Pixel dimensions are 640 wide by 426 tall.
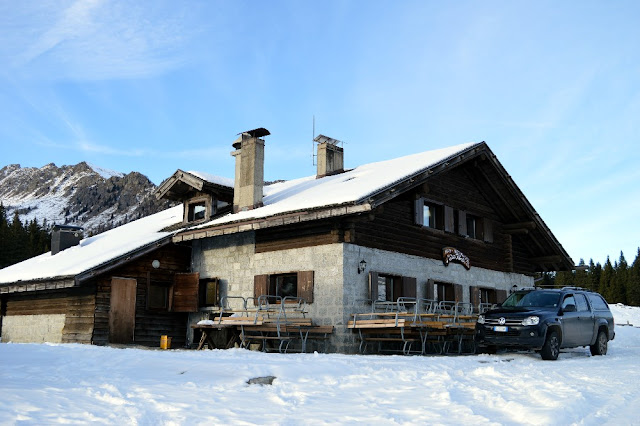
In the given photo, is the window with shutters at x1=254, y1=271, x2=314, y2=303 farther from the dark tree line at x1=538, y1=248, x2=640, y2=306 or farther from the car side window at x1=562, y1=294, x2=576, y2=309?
the dark tree line at x1=538, y1=248, x2=640, y2=306

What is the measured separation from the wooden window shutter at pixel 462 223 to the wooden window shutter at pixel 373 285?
5373 millimetres

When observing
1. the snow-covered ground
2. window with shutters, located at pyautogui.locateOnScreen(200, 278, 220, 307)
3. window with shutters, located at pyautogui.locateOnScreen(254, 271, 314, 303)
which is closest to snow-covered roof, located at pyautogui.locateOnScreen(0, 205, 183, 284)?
window with shutters, located at pyautogui.locateOnScreen(200, 278, 220, 307)

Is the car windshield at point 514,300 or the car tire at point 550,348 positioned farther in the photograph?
the car windshield at point 514,300

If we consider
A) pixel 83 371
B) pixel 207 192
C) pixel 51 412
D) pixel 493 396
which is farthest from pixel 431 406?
pixel 207 192

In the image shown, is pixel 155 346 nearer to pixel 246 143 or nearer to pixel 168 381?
pixel 246 143

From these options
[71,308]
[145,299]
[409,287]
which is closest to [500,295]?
[409,287]

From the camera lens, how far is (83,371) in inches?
374

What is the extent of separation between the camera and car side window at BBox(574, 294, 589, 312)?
54.4 feet

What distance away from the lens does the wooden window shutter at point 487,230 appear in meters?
23.6

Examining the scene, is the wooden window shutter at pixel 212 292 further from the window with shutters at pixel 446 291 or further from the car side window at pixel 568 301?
the car side window at pixel 568 301

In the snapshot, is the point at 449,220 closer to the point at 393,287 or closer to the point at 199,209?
the point at 393,287

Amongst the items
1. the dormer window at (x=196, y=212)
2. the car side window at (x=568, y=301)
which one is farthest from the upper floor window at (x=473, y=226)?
the dormer window at (x=196, y=212)

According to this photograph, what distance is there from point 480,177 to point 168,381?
1691 cm

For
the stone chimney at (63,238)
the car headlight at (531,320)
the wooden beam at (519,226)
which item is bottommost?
the car headlight at (531,320)
